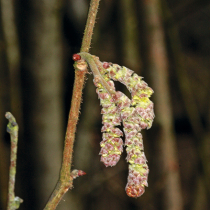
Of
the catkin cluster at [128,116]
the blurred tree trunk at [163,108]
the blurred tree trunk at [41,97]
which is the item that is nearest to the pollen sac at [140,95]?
the catkin cluster at [128,116]

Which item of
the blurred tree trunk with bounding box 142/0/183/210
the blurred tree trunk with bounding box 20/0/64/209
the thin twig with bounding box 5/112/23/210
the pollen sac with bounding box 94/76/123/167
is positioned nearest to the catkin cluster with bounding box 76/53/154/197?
the pollen sac with bounding box 94/76/123/167

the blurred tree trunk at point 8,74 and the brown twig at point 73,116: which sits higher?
the blurred tree trunk at point 8,74

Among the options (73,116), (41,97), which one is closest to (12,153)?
(73,116)

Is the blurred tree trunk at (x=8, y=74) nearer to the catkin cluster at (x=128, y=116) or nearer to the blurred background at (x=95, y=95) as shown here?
the blurred background at (x=95, y=95)

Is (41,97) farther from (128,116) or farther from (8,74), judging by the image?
(128,116)

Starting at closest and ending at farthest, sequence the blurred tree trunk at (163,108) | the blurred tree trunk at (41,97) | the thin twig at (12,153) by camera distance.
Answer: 1. the thin twig at (12,153)
2. the blurred tree trunk at (41,97)
3. the blurred tree trunk at (163,108)

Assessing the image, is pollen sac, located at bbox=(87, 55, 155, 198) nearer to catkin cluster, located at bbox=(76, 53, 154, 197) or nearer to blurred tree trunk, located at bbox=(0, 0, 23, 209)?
catkin cluster, located at bbox=(76, 53, 154, 197)
